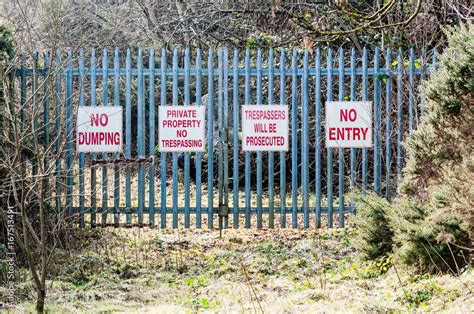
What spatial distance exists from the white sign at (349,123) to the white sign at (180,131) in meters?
1.69

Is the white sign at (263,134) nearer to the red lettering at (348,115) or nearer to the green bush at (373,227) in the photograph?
the red lettering at (348,115)

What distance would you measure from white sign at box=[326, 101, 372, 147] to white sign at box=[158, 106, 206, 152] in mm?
1686

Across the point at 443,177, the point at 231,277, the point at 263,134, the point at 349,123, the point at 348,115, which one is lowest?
the point at 231,277

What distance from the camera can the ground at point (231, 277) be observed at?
5765 mm

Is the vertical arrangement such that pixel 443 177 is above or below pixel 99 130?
below

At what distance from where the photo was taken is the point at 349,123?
9508 millimetres

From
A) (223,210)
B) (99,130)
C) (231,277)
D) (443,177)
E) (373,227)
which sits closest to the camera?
(443,177)

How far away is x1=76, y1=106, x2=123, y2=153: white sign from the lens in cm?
933

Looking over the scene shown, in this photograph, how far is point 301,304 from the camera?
5.91 m

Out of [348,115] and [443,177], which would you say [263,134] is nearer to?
[348,115]

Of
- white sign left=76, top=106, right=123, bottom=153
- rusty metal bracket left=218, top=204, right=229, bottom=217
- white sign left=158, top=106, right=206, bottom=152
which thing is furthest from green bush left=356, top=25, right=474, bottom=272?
white sign left=76, top=106, right=123, bottom=153

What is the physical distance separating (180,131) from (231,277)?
2.53 metres

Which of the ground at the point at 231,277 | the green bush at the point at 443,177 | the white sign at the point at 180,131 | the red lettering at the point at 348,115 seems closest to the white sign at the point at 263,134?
the white sign at the point at 180,131

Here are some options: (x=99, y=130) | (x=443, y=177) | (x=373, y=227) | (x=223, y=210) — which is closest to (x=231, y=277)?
(x=373, y=227)
